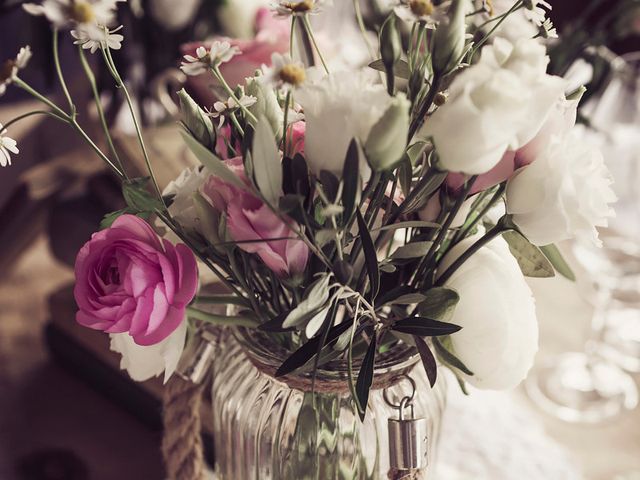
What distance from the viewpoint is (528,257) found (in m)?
0.38

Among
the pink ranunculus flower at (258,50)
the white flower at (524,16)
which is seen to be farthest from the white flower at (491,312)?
the pink ranunculus flower at (258,50)

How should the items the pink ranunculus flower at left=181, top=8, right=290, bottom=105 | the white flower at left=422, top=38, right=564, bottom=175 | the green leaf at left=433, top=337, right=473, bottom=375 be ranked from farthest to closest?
the pink ranunculus flower at left=181, top=8, right=290, bottom=105 → the green leaf at left=433, top=337, right=473, bottom=375 → the white flower at left=422, top=38, right=564, bottom=175

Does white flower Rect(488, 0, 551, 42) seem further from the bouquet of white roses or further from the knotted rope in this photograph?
the knotted rope

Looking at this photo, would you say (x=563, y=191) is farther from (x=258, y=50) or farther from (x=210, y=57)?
(x=258, y=50)

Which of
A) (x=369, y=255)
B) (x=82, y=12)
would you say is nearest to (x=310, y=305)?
(x=369, y=255)

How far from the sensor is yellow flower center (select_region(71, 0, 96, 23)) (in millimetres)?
263

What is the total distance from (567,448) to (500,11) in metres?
0.44

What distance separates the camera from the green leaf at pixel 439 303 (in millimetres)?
335

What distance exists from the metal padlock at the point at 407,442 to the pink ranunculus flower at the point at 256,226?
0.11m

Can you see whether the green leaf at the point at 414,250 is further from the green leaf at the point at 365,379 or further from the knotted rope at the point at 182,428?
the knotted rope at the point at 182,428

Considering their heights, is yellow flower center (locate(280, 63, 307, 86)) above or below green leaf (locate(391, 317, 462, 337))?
above

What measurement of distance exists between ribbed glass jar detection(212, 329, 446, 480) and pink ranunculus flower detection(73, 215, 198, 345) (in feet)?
0.25

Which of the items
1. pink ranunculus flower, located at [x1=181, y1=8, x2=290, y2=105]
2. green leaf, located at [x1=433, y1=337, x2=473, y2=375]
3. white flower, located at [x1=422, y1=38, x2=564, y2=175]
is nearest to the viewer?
white flower, located at [x1=422, y1=38, x2=564, y2=175]

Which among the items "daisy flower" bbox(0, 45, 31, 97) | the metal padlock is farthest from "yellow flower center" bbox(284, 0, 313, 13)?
the metal padlock
